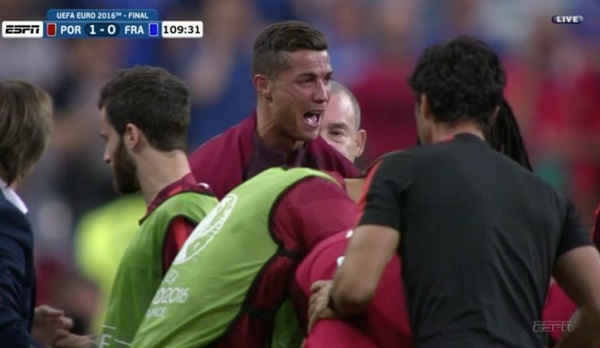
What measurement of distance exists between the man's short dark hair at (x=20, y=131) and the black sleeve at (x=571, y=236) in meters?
1.55

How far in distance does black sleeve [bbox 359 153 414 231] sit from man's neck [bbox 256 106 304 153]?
2017 millimetres

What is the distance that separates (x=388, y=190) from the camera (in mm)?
2879

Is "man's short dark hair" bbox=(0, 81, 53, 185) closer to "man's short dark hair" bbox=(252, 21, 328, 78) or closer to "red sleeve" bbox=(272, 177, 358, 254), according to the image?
"red sleeve" bbox=(272, 177, 358, 254)

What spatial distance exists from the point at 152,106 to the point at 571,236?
1437 millimetres

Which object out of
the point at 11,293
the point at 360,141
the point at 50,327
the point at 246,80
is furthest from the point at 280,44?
the point at 11,293

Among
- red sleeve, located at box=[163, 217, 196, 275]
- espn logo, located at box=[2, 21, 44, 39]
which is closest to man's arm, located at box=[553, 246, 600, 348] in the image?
red sleeve, located at box=[163, 217, 196, 275]

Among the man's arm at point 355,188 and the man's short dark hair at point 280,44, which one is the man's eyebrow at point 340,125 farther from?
the man's arm at point 355,188

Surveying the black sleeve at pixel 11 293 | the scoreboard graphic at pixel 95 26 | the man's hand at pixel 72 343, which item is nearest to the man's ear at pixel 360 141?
the scoreboard graphic at pixel 95 26

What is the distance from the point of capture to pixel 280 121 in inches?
195

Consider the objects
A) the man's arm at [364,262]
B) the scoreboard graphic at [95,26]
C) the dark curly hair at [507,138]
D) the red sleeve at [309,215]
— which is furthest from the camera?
the scoreboard graphic at [95,26]

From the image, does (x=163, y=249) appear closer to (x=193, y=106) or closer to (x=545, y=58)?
(x=193, y=106)

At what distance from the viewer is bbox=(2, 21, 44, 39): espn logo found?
6.08 m

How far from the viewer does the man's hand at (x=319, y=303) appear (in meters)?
2.95

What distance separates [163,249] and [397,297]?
86 cm
